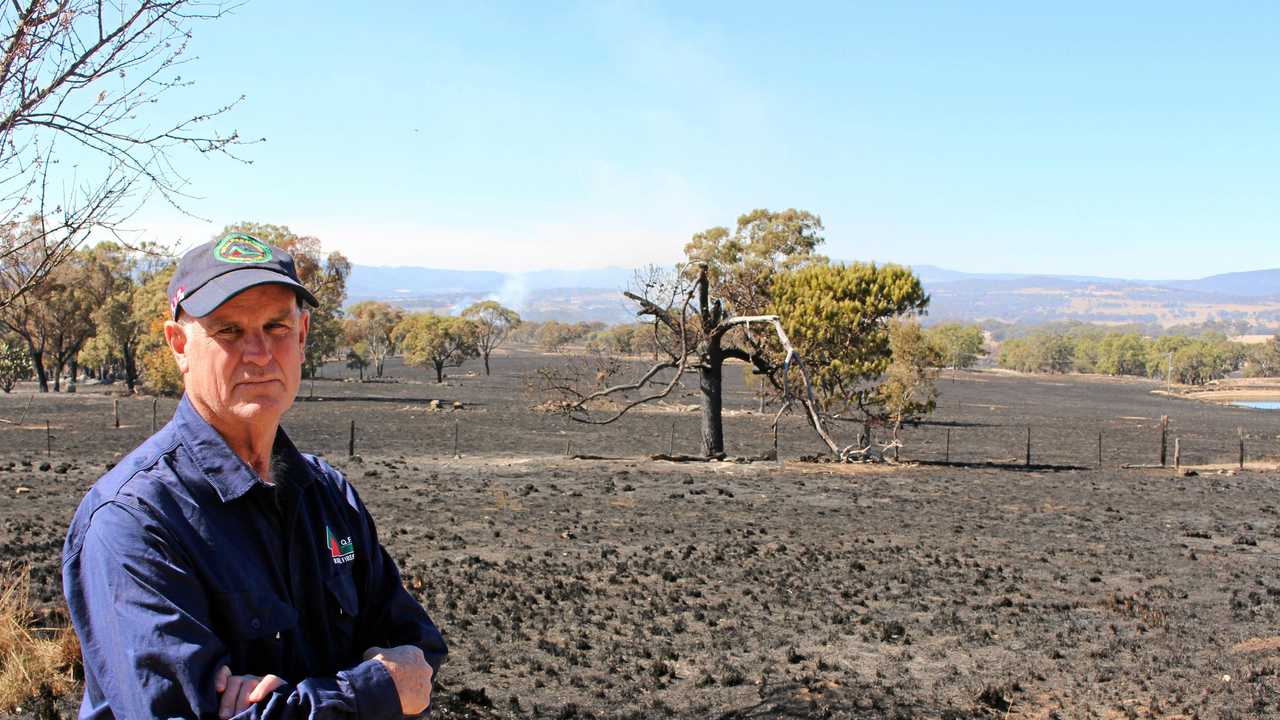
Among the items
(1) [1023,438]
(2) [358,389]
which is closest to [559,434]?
(1) [1023,438]

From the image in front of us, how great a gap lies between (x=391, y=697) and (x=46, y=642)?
6.41 meters

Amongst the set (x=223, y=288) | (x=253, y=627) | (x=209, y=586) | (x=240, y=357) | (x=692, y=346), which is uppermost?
(x=223, y=288)

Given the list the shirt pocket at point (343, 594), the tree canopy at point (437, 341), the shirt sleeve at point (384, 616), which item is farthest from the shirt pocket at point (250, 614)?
the tree canopy at point (437, 341)

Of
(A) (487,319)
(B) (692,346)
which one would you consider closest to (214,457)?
(B) (692,346)

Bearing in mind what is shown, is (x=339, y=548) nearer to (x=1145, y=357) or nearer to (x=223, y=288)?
(x=223, y=288)

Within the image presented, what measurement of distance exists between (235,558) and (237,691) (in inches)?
11.7

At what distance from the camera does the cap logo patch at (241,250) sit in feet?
8.16

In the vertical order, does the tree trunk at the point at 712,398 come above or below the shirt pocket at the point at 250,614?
below

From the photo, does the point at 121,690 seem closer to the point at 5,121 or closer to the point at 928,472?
the point at 5,121

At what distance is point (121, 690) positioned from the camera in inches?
86.0

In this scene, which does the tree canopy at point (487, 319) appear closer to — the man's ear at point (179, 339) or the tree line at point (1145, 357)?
the tree line at point (1145, 357)

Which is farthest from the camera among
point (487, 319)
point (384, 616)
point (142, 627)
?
point (487, 319)

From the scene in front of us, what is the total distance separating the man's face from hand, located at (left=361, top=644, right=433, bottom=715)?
673mm

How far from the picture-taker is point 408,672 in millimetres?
2592
